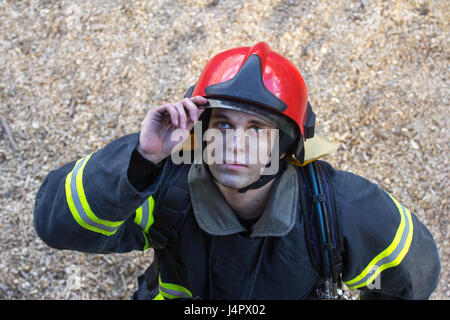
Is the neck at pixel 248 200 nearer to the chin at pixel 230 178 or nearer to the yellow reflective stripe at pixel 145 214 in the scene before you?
the chin at pixel 230 178

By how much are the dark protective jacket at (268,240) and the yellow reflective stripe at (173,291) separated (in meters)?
0.14

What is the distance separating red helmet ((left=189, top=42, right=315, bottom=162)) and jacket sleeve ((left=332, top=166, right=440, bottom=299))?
409 mm

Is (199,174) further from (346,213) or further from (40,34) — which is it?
(40,34)

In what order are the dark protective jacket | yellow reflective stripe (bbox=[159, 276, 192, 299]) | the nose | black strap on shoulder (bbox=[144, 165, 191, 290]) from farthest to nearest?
yellow reflective stripe (bbox=[159, 276, 192, 299])
black strap on shoulder (bbox=[144, 165, 191, 290])
the nose
the dark protective jacket

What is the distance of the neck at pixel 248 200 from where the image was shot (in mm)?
2523

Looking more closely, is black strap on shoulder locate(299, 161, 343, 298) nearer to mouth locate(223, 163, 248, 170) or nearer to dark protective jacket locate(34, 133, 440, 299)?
dark protective jacket locate(34, 133, 440, 299)

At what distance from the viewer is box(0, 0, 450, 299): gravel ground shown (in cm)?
421

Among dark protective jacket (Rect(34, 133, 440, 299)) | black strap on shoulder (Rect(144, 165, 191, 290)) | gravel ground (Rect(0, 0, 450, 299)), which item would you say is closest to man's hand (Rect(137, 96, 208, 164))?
dark protective jacket (Rect(34, 133, 440, 299))

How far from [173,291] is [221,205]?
825mm

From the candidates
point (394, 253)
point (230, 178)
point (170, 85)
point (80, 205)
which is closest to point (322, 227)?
point (394, 253)

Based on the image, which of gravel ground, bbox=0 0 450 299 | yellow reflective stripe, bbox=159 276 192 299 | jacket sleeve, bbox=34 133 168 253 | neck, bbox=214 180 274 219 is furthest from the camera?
gravel ground, bbox=0 0 450 299

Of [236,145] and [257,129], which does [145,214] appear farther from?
[257,129]

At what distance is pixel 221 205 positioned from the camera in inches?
95.2

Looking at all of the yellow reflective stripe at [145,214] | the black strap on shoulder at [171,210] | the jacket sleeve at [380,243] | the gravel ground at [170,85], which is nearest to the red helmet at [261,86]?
the jacket sleeve at [380,243]
